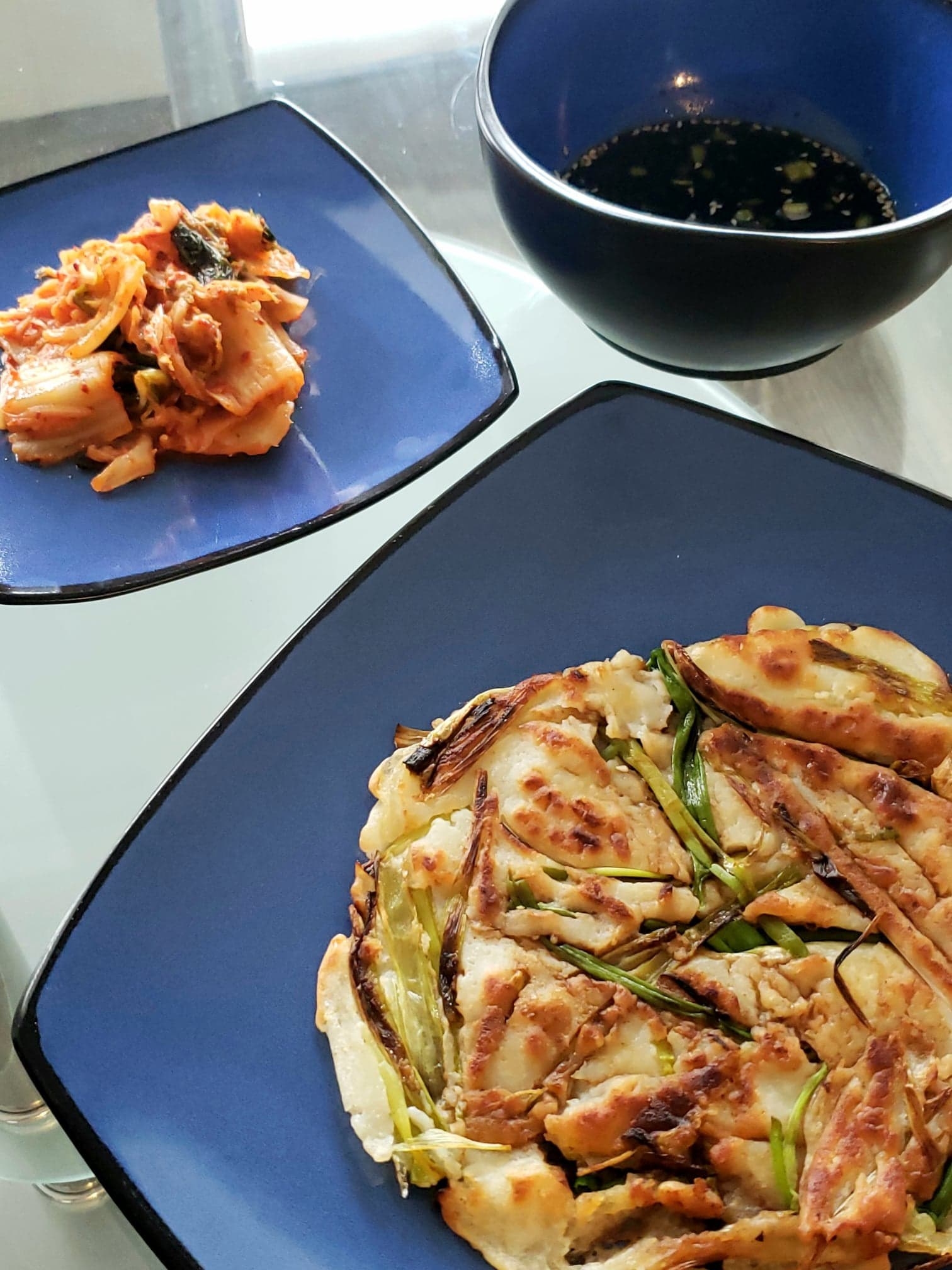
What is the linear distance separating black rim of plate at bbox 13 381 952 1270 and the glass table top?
0.12 meters

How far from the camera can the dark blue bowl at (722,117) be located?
1.15m

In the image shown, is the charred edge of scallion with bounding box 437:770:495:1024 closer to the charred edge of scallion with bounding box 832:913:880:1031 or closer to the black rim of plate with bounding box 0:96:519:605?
the charred edge of scallion with bounding box 832:913:880:1031

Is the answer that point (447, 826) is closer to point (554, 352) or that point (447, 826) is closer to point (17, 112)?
point (554, 352)

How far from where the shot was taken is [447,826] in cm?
102

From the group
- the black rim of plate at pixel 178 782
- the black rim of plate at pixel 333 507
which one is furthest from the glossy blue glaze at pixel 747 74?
the black rim of plate at pixel 178 782

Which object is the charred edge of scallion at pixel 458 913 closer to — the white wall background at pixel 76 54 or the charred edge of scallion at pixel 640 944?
the charred edge of scallion at pixel 640 944

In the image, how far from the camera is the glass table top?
119 centimetres

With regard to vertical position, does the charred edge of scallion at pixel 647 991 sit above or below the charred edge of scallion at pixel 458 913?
below

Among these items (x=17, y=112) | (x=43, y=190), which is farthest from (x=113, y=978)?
(x=17, y=112)

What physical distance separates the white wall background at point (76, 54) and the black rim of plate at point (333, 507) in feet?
0.75

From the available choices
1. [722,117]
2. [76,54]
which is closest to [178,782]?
[722,117]

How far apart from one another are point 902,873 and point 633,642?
34 cm

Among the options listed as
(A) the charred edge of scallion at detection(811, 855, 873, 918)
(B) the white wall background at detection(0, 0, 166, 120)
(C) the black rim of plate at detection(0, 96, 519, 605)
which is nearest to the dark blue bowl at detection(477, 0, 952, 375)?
(C) the black rim of plate at detection(0, 96, 519, 605)

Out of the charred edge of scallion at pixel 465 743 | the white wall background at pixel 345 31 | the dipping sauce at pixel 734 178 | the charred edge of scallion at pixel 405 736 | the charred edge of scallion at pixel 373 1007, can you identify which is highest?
the white wall background at pixel 345 31
